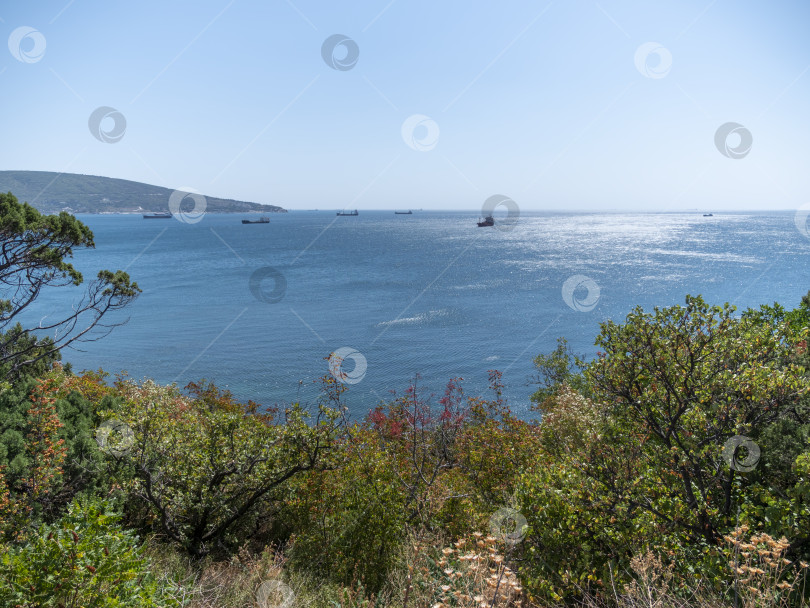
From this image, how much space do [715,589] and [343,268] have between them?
92.7m

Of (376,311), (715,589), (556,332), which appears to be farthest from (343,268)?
(715,589)

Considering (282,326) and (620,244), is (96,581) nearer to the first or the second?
(282,326)

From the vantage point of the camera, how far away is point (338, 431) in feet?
35.6

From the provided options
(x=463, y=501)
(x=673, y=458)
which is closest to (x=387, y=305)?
(x=463, y=501)
